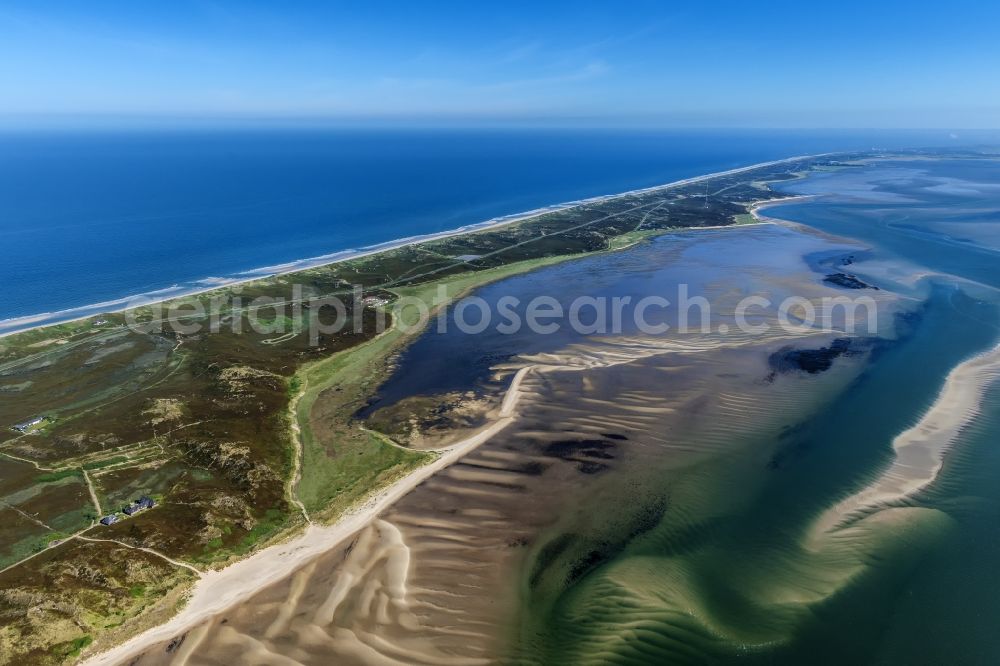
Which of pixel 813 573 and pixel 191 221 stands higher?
pixel 191 221

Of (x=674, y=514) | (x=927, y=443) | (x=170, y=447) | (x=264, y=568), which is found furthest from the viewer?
(x=927, y=443)

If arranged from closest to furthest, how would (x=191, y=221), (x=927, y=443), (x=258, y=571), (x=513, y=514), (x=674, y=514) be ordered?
(x=258, y=571) → (x=674, y=514) → (x=513, y=514) → (x=927, y=443) → (x=191, y=221)

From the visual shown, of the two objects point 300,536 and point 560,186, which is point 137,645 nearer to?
point 300,536

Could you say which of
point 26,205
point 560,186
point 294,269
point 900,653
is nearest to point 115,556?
point 900,653

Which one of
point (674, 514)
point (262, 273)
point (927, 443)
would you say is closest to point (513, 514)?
point (674, 514)

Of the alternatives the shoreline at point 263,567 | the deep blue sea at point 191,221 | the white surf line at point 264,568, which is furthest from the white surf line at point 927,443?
the deep blue sea at point 191,221

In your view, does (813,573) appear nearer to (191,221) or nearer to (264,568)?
(264,568)

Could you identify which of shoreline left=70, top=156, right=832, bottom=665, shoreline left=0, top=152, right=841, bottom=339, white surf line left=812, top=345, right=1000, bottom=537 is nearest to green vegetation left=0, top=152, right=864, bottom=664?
shoreline left=70, top=156, right=832, bottom=665
